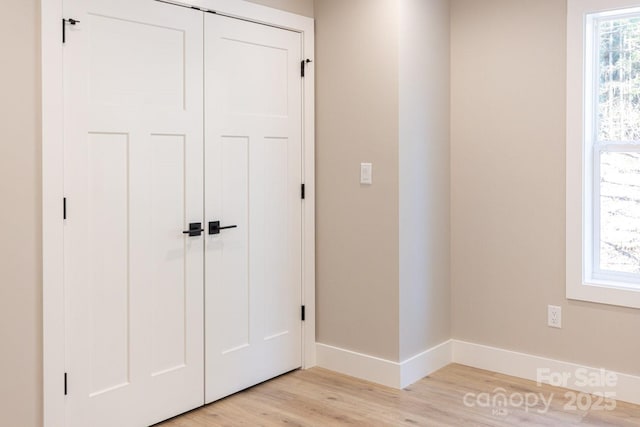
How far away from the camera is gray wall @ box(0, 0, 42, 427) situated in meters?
2.52

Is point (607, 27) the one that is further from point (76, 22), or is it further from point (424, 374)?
point (76, 22)

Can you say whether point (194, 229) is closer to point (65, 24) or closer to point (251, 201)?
point (251, 201)

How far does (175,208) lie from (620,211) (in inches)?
93.8

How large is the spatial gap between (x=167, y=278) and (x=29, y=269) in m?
0.68

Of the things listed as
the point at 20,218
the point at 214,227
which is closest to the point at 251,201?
the point at 214,227

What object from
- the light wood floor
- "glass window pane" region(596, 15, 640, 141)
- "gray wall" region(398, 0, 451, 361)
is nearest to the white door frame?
the light wood floor

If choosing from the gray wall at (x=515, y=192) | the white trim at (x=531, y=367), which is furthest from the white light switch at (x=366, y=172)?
the white trim at (x=531, y=367)

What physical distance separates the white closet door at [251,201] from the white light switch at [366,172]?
39cm

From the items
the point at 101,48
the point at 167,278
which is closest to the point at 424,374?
the point at 167,278

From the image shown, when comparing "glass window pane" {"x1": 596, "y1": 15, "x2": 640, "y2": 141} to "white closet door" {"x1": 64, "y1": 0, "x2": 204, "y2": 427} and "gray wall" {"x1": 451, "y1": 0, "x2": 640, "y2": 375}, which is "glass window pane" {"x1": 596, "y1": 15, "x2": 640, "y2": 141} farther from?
"white closet door" {"x1": 64, "y1": 0, "x2": 204, "y2": 427}

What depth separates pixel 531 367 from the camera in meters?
3.66

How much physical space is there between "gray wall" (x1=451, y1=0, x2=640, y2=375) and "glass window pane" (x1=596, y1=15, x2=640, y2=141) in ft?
0.67

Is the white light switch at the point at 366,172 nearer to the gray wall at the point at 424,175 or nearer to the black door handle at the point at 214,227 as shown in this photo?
the gray wall at the point at 424,175

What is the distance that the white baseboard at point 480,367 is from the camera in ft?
11.1
